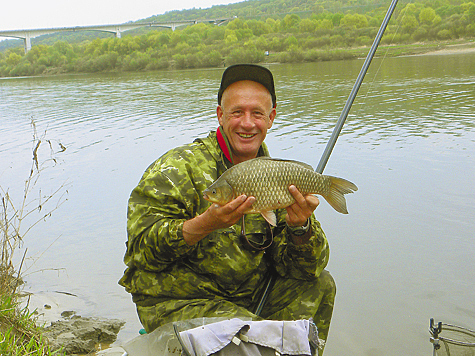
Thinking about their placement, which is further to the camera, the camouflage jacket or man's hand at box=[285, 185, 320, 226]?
the camouflage jacket

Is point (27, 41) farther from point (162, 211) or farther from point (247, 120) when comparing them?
point (162, 211)

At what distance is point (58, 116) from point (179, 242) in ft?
50.1

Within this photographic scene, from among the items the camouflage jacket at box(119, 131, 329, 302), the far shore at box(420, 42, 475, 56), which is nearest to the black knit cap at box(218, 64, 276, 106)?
the camouflage jacket at box(119, 131, 329, 302)

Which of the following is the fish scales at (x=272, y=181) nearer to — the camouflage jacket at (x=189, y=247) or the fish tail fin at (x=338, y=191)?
the fish tail fin at (x=338, y=191)

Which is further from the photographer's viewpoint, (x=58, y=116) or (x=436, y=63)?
(x=436, y=63)

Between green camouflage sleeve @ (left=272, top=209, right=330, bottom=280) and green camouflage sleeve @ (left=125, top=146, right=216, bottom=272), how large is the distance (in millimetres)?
483

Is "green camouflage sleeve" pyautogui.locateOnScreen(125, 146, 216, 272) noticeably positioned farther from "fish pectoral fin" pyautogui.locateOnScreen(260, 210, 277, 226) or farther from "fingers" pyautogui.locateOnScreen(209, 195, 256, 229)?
"fish pectoral fin" pyautogui.locateOnScreen(260, 210, 277, 226)

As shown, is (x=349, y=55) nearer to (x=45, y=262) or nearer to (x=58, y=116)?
A: (x=58, y=116)

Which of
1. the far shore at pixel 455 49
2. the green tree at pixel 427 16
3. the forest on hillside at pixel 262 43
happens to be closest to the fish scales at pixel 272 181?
the forest on hillside at pixel 262 43

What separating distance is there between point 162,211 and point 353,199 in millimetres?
4642

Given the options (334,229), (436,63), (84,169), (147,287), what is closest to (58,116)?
(84,169)

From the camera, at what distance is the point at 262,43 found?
43.4 m

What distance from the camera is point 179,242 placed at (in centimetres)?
216

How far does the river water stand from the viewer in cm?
412
